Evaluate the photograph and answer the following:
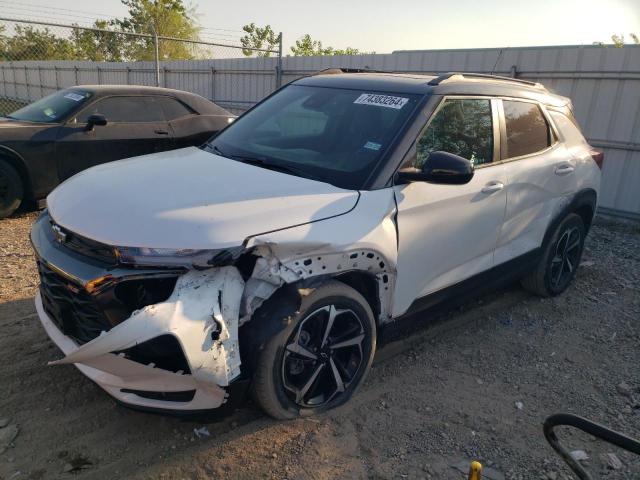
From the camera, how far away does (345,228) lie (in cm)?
274

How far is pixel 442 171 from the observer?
2.96 metres

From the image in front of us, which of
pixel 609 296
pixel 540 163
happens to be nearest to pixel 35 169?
pixel 540 163

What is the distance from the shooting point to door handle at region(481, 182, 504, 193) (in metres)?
3.58

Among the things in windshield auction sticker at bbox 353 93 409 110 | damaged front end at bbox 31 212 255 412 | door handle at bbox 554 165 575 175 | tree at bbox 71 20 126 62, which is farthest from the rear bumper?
tree at bbox 71 20 126 62

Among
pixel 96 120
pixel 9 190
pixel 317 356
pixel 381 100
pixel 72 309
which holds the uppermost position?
pixel 381 100

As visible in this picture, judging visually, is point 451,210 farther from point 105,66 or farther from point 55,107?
point 105,66

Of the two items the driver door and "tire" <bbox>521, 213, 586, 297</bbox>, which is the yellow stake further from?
"tire" <bbox>521, 213, 586, 297</bbox>

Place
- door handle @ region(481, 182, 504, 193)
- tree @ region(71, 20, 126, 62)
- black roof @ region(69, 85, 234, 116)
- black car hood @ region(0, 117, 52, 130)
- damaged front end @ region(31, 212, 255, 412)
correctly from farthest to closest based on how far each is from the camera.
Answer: tree @ region(71, 20, 126, 62)
black roof @ region(69, 85, 234, 116)
black car hood @ region(0, 117, 52, 130)
door handle @ region(481, 182, 504, 193)
damaged front end @ region(31, 212, 255, 412)

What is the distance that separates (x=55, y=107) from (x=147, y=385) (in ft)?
18.1

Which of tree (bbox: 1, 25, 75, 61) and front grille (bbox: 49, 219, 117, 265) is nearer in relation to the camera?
front grille (bbox: 49, 219, 117, 265)

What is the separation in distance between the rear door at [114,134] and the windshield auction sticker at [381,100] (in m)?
4.23

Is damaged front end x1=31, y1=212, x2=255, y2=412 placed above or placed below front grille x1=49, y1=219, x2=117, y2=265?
below

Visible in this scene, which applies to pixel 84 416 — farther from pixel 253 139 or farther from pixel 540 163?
pixel 540 163

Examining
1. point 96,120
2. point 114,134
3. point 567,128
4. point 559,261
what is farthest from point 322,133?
point 114,134
